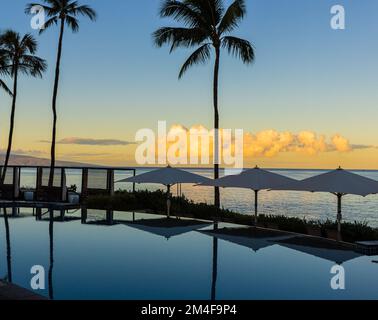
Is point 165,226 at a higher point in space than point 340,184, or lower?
lower

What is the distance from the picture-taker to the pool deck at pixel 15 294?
24.1 feet

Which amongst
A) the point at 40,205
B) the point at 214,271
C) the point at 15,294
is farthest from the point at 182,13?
the point at 15,294

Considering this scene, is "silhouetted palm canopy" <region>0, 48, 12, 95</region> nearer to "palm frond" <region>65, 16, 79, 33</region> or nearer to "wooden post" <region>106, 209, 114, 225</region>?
"palm frond" <region>65, 16, 79, 33</region>

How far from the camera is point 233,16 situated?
882 inches

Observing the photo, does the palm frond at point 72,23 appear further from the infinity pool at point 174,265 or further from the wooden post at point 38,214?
the infinity pool at point 174,265

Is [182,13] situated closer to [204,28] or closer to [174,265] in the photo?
[204,28]

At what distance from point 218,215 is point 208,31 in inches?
355

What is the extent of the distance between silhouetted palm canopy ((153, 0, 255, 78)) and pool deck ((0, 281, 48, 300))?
17400 millimetres

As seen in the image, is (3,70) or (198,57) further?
(3,70)

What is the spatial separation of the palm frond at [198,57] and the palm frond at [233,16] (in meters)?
1.10

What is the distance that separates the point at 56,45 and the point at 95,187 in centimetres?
1033

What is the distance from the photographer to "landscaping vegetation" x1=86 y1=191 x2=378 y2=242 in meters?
15.5
